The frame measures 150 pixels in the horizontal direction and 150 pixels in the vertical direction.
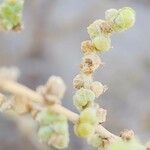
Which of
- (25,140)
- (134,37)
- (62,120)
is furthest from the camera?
(134,37)

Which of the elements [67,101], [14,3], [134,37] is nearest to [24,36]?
[67,101]

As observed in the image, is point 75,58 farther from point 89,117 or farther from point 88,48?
point 89,117

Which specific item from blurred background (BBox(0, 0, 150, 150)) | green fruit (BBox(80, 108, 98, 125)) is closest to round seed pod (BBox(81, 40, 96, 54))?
green fruit (BBox(80, 108, 98, 125))

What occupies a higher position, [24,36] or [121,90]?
[24,36]

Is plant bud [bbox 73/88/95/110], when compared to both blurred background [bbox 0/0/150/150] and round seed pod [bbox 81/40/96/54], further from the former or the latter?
blurred background [bbox 0/0/150/150]

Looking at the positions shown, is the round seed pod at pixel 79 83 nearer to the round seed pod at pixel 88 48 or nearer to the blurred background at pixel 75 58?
the round seed pod at pixel 88 48

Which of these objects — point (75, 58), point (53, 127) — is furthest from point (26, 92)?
point (75, 58)

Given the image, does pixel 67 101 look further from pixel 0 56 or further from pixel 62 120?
pixel 62 120

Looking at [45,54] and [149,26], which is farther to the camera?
[149,26]
